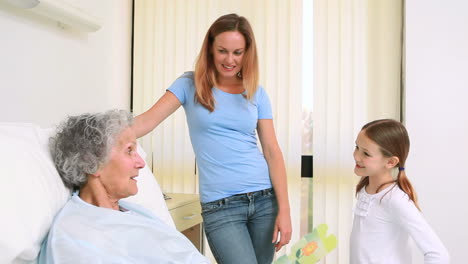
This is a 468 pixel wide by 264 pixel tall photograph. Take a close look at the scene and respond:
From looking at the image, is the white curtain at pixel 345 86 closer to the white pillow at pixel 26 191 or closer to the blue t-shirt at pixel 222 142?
the blue t-shirt at pixel 222 142

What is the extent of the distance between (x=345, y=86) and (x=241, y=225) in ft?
4.62

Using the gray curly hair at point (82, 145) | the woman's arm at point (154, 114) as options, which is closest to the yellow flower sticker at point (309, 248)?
the woman's arm at point (154, 114)

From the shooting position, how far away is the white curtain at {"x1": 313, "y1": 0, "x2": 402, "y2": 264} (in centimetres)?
277

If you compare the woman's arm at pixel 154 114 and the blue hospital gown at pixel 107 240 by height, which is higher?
the woman's arm at pixel 154 114

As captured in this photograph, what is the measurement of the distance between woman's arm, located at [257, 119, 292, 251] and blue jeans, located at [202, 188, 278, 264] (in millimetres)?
30

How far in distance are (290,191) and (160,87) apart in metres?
1.07

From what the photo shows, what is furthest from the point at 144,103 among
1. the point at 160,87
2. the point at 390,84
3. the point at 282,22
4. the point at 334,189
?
the point at 390,84

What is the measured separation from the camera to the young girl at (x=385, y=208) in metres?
1.55

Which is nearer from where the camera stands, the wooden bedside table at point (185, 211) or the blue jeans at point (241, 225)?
the blue jeans at point (241, 225)

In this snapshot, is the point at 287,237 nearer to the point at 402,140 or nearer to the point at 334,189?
the point at 402,140

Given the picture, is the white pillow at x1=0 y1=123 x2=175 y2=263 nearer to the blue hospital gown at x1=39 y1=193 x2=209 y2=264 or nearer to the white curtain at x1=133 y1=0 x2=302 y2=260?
the blue hospital gown at x1=39 y1=193 x2=209 y2=264

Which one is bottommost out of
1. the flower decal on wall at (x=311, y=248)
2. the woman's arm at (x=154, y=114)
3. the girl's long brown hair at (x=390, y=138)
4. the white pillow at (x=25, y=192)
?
the flower decal on wall at (x=311, y=248)

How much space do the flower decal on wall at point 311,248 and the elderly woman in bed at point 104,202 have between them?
0.49 meters

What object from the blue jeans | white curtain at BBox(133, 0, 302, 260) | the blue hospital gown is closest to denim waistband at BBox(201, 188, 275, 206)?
the blue jeans
